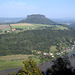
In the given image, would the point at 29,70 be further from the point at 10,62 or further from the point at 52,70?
the point at 10,62

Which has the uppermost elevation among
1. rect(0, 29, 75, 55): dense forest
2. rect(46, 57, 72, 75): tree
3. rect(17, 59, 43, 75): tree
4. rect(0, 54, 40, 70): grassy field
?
rect(17, 59, 43, 75): tree

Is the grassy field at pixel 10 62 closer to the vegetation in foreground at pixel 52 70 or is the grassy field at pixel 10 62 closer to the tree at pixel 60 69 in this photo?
the vegetation in foreground at pixel 52 70

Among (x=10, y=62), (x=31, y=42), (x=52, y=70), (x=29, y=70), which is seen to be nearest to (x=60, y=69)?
(x=52, y=70)

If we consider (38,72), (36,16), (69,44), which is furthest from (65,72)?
(36,16)

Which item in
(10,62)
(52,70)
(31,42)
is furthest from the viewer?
(31,42)

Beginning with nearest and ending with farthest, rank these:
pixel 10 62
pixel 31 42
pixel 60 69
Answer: pixel 60 69 → pixel 10 62 → pixel 31 42

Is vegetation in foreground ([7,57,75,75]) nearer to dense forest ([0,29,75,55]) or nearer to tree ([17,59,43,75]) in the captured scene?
tree ([17,59,43,75])

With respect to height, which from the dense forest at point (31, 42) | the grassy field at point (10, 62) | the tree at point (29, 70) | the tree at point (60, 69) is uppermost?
the tree at point (29, 70)

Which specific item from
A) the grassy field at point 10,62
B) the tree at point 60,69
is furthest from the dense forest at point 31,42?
the tree at point 60,69

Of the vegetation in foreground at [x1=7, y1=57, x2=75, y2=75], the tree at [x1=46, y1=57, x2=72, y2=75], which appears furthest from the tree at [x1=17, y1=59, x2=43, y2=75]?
the tree at [x1=46, y1=57, x2=72, y2=75]
